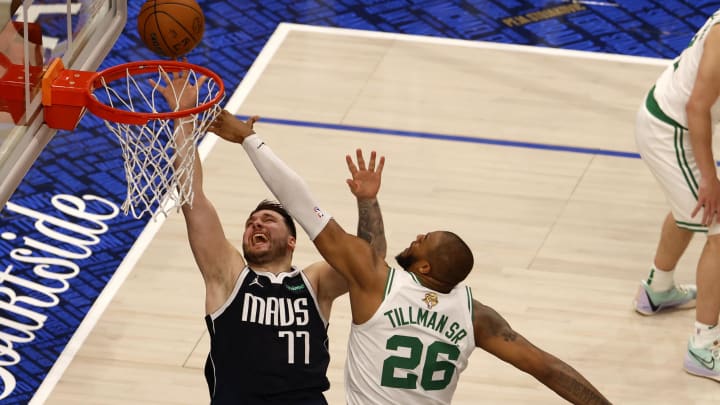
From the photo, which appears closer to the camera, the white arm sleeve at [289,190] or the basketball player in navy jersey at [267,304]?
the white arm sleeve at [289,190]

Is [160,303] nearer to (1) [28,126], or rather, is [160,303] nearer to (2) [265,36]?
(1) [28,126]

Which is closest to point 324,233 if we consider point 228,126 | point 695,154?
point 228,126

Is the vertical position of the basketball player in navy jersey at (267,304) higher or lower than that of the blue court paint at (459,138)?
higher

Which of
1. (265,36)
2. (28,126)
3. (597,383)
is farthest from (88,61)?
(265,36)

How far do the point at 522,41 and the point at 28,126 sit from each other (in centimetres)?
528

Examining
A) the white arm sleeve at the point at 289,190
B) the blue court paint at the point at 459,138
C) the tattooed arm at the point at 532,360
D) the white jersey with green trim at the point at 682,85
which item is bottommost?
the blue court paint at the point at 459,138

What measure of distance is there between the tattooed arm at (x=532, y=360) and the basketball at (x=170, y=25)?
1619 mm

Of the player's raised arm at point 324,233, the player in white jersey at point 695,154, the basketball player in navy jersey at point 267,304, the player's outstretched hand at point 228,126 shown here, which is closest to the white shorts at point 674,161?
the player in white jersey at point 695,154

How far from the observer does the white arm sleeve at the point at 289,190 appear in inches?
202

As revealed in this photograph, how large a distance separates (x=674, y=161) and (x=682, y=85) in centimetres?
35

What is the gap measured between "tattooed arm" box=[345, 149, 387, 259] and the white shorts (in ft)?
5.77

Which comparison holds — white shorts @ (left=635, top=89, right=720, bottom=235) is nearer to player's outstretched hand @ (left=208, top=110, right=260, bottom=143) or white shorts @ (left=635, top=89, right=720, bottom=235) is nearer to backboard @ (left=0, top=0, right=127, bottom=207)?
player's outstretched hand @ (left=208, top=110, right=260, bottom=143)

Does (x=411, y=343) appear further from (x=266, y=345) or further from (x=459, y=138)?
(x=459, y=138)

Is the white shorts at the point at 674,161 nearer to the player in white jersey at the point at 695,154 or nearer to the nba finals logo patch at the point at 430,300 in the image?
the player in white jersey at the point at 695,154
